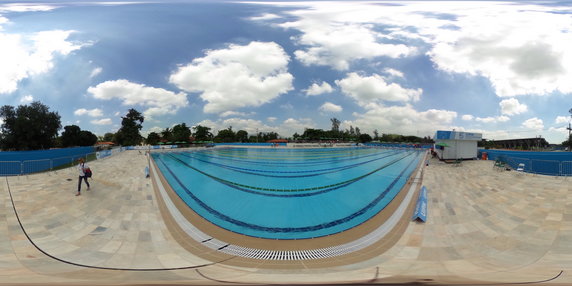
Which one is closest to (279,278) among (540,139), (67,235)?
(67,235)

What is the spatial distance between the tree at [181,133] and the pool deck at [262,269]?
4891 cm

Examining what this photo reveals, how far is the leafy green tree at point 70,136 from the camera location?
40.3m

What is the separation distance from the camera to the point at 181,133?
179 ft

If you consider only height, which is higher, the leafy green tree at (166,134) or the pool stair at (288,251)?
the leafy green tree at (166,134)

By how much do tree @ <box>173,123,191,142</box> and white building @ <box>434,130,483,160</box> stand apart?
49.6m

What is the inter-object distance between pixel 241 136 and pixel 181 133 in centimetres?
1955

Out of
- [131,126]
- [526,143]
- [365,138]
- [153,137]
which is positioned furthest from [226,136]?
[526,143]

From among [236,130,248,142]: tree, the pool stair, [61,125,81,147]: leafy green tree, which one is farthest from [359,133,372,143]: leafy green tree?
the pool stair

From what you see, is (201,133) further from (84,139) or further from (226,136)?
(84,139)

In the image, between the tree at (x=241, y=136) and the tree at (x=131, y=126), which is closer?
the tree at (x=131, y=126)

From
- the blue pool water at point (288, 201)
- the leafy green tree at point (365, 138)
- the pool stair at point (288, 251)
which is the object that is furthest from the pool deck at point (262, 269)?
the leafy green tree at point (365, 138)

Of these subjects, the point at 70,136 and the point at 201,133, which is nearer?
the point at 70,136

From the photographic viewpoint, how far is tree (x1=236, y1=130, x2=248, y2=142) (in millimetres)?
Answer: 68400

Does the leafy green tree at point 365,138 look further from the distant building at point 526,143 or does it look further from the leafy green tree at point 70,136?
the leafy green tree at point 70,136
